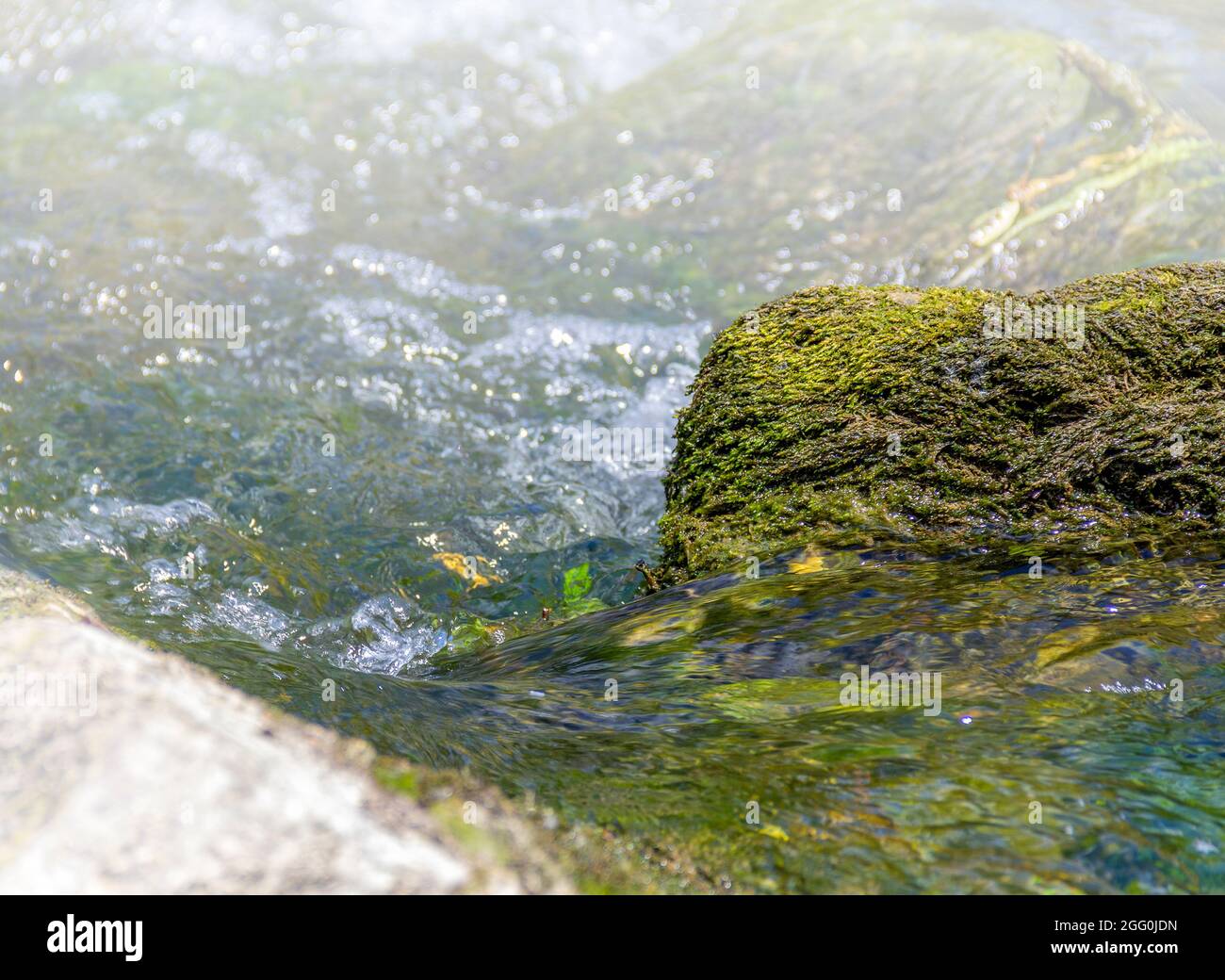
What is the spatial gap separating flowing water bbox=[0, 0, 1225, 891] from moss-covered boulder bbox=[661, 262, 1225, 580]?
0.93ft

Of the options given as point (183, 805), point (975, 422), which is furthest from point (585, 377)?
point (183, 805)

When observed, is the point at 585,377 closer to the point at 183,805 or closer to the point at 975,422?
the point at 975,422

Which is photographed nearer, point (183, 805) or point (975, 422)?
point (183, 805)

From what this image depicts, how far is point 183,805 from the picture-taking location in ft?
6.77

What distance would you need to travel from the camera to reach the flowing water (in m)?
2.92

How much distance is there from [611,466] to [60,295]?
16.8ft

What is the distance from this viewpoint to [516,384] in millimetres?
8773

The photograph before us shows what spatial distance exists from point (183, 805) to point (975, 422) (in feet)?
11.6

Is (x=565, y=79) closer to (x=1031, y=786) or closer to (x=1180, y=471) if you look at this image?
(x=1180, y=471)

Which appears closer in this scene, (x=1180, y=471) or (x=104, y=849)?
(x=104, y=849)

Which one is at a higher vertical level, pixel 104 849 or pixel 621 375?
pixel 621 375

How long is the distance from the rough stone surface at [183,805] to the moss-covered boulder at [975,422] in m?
2.67

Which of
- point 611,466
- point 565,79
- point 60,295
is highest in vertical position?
point 565,79
